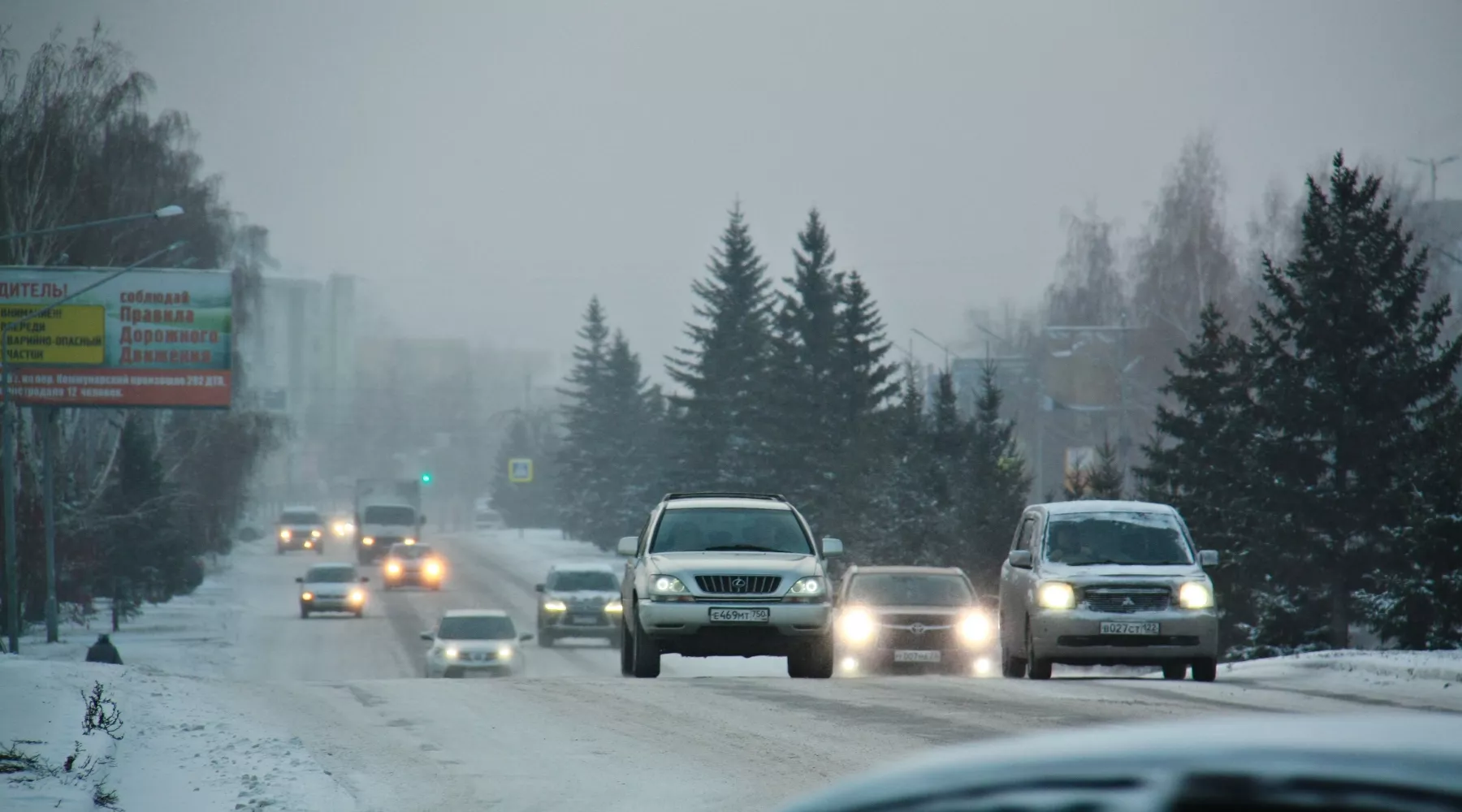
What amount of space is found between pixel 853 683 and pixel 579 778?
717cm

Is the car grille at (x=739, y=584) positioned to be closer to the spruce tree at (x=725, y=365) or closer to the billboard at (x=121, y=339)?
the billboard at (x=121, y=339)

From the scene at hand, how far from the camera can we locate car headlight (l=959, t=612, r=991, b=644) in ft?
80.8

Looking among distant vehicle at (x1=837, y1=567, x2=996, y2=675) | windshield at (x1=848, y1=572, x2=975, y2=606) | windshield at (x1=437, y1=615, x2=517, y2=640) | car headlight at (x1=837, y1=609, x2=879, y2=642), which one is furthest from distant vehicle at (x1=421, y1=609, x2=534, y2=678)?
distant vehicle at (x1=837, y1=567, x2=996, y2=675)

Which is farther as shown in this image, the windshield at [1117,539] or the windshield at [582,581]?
the windshield at [582,581]

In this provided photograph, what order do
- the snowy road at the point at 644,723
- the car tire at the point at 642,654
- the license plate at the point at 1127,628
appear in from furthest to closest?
the car tire at the point at 642,654 < the license plate at the point at 1127,628 < the snowy road at the point at 644,723

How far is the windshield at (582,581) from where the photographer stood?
4738 centimetres

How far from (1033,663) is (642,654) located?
4.08m

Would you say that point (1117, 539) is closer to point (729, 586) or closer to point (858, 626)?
point (729, 586)

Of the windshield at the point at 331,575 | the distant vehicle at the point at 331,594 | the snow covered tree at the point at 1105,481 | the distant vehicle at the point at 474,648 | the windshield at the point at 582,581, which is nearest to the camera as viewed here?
the distant vehicle at the point at 474,648

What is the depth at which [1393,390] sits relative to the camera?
40.8m

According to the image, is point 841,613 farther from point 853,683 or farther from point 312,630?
point 312,630

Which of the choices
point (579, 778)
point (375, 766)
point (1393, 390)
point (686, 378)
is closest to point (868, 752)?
point (579, 778)

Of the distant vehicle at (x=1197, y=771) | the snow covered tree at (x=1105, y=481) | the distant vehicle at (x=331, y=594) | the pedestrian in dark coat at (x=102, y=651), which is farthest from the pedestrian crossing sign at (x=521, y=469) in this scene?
the distant vehicle at (x=1197, y=771)

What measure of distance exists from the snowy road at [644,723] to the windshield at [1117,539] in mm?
1294
